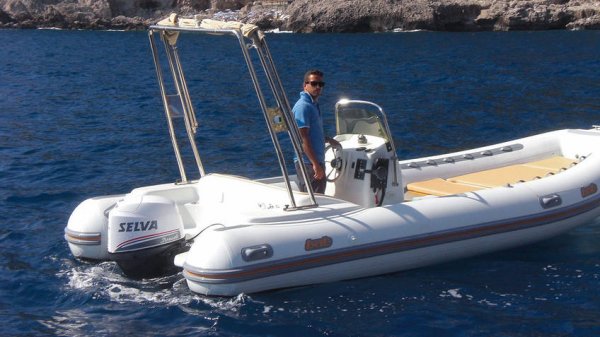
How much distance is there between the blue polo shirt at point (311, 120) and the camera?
8.29 m

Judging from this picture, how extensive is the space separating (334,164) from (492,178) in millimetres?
2460

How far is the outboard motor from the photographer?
7.74 meters

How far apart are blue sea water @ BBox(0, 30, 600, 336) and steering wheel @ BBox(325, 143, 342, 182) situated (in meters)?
1.21

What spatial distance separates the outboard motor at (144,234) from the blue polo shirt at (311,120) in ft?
4.30

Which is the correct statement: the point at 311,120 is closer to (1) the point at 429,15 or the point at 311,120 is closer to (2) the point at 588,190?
(2) the point at 588,190

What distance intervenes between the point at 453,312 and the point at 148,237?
273 cm

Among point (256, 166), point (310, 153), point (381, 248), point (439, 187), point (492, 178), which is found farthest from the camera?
point (256, 166)

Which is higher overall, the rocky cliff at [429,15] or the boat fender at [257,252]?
the boat fender at [257,252]

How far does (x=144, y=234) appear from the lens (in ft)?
25.5

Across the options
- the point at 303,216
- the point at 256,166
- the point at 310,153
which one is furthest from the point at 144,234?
→ the point at 256,166

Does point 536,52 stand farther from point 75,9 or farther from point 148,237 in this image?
point 75,9

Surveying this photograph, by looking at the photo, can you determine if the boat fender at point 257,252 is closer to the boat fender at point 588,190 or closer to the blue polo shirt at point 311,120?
the blue polo shirt at point 311,120

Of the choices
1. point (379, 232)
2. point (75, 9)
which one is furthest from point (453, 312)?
point (75, 9)

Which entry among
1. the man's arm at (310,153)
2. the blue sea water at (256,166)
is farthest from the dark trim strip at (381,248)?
the man's arm at (310,153)
